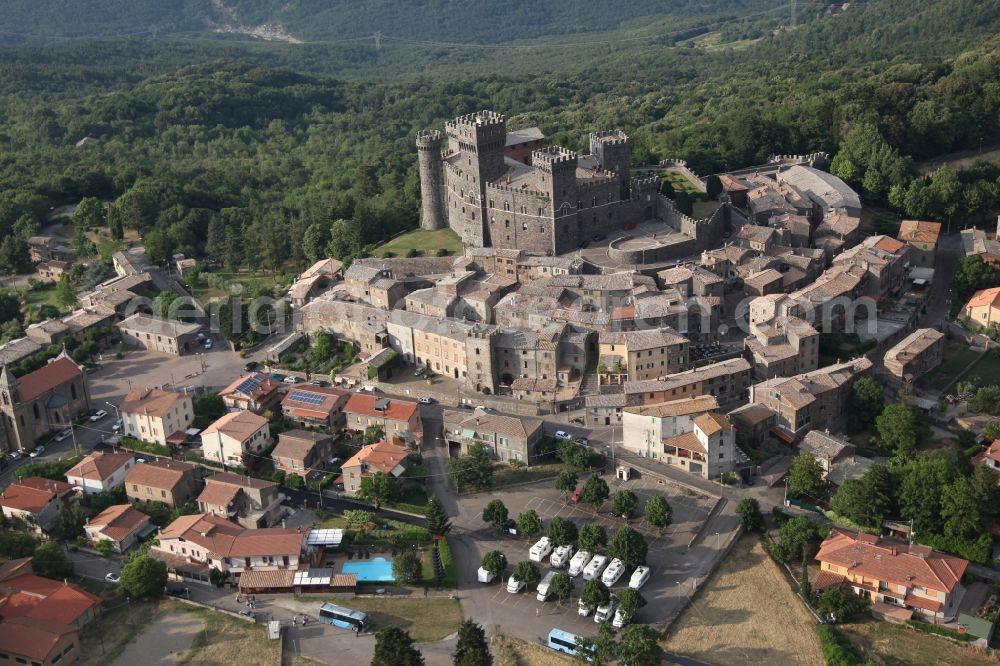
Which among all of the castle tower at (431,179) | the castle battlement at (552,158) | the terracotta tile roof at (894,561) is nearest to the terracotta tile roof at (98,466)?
the castle battlement at (552,158)

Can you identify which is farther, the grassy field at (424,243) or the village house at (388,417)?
the grassy field at (424,243)

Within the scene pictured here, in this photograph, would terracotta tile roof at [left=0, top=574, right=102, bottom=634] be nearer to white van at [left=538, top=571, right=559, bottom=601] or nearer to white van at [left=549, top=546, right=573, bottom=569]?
white van at [left=538, top=571, right=559, bottom=601]

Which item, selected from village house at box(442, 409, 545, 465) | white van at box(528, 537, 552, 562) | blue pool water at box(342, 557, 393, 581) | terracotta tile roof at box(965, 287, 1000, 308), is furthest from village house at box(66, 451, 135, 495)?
terracotta tile roof at box(965, 287, 1000, 308)

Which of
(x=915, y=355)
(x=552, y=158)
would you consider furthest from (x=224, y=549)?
(x=915, y=355)

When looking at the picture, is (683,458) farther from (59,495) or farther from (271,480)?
(59,495)

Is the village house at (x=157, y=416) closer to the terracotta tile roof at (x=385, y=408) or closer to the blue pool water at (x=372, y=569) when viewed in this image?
the terracotta tile roof at (x=385, y=408)

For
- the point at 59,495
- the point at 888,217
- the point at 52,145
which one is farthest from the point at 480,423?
the point at 52,145

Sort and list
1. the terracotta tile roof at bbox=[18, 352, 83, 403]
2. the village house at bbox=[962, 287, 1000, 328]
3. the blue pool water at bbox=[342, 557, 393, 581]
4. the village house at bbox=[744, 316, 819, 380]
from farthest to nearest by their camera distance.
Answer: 1. the village house at bbox=[962, 287, 1000, 328]
2. the terracotta tile roof at bbox=[18, 352, 83, 403]
3. the village house at bbox=[744, 316, 819, 380]
4. the blue pool water at bbox=[342, 557, 393, 581]
